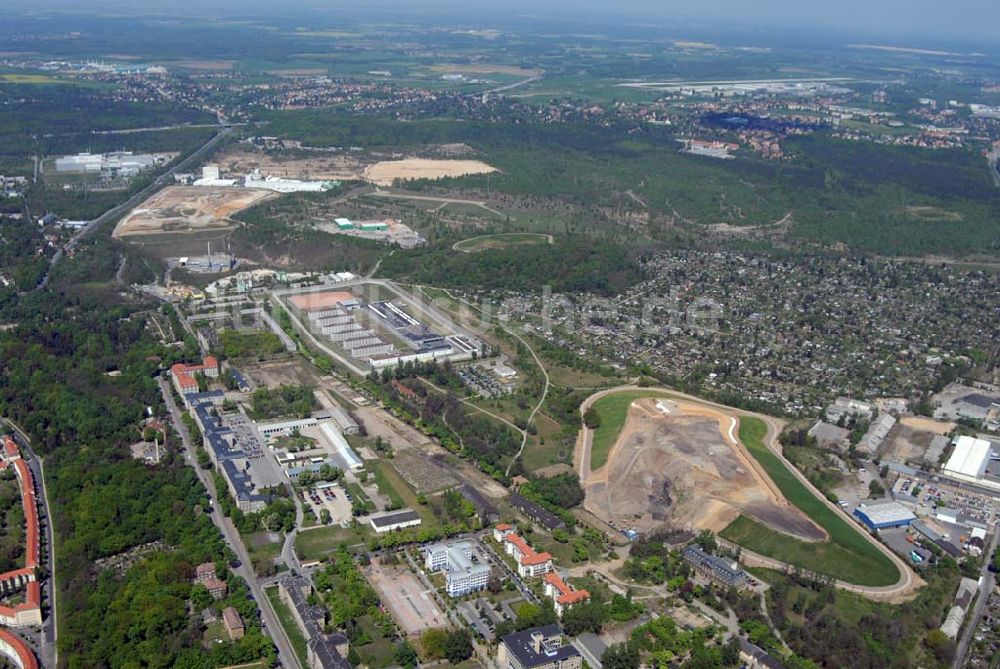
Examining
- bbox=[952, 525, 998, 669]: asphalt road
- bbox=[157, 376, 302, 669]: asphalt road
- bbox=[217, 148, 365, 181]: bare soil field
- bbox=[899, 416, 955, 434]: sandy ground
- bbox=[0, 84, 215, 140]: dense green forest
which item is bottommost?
bbox=[157, 376, 302, 669]: asphalt road

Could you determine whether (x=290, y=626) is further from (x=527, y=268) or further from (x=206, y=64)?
(x=206, y=64)

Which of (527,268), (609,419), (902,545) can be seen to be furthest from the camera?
(527,268)

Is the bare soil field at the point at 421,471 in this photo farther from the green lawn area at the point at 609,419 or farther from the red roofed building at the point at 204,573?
the red roofed building at the point at 204,573

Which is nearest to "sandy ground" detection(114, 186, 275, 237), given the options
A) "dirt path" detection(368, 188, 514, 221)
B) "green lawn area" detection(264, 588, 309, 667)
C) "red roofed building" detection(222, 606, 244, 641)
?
"dirt path" detection(368, 188, 514, 221)

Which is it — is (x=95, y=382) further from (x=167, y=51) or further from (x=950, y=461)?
(x=167, y=51)

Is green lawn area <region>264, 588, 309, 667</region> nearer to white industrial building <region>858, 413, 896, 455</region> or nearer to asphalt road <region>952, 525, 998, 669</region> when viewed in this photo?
asphalt road <region>952, 525, 998, 669</region>

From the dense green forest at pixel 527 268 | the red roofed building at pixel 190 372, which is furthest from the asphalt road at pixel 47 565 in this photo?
the dense green forest at pixel 527 268

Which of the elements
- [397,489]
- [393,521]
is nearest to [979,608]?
[393,521]
